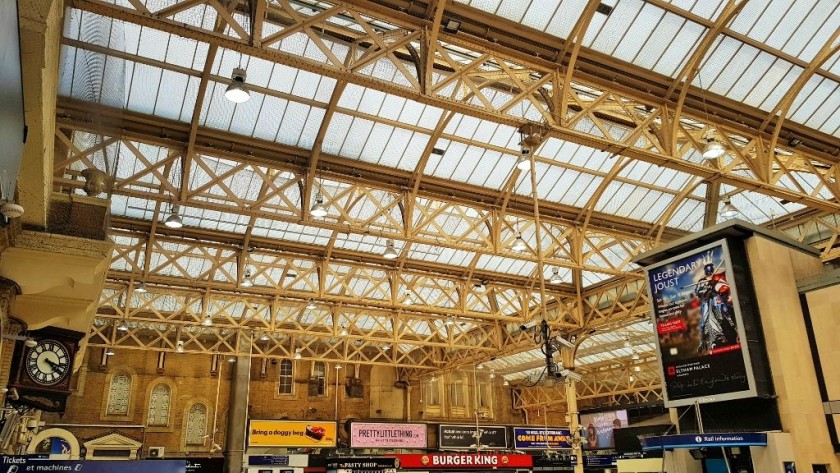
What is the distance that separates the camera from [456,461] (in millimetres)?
24250

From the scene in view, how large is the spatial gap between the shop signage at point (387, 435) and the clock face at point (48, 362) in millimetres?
23866

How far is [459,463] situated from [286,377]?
1292 cm

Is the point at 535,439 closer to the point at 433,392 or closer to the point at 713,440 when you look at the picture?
the point at 433,392

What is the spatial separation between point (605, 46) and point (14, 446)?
742 inches

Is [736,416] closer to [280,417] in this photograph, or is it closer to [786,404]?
[786,404]

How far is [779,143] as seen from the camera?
15.4 meters

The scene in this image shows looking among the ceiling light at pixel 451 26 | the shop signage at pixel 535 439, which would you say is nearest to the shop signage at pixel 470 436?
the shop signage at pixel 535 439

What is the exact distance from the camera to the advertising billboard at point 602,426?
→ 112ft

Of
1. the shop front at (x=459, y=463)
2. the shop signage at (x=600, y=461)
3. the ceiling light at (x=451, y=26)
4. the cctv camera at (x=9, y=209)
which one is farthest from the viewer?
the shop signage at (x=600, y=461)

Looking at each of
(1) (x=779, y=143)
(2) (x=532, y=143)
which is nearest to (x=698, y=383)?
(2) (x=532, y=143)

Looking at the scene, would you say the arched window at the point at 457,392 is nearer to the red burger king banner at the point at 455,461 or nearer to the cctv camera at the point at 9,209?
the red burger king banner at the point at 455,461

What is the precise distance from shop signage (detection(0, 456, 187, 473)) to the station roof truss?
2.94 m

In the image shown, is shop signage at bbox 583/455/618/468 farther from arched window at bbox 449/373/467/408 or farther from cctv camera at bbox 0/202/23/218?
cctv camera at bbox 0/202/23/218

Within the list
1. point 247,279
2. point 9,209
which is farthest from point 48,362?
point 247,279
